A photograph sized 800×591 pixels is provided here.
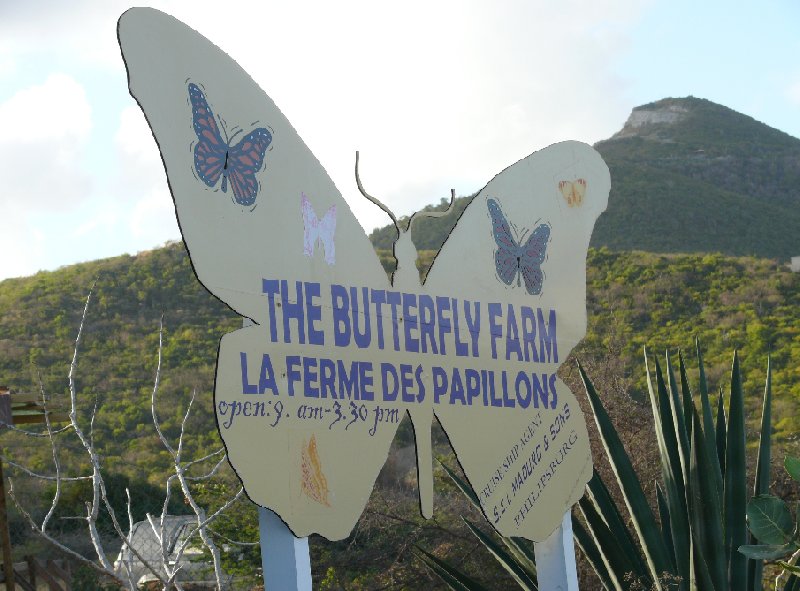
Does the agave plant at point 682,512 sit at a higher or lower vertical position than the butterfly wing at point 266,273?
lower

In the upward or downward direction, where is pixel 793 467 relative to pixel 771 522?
upward

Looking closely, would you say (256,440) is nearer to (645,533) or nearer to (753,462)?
(645,533)

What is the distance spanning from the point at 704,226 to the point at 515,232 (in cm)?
2674

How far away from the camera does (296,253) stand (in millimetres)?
3609

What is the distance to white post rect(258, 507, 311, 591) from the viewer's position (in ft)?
11.3

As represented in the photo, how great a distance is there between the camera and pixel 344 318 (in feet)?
12.3

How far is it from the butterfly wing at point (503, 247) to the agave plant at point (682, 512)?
0.74 metres

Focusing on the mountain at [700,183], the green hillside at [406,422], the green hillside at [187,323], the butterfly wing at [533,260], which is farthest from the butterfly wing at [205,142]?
the mountain at [700,183]

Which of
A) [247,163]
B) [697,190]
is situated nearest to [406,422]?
[247,163]

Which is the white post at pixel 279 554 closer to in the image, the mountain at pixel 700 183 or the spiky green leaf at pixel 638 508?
the spiky green leaf at pixel 638 508

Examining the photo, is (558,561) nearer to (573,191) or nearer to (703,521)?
(703,521)

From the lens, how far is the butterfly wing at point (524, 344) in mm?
4320

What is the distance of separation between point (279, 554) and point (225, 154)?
50.7 inches

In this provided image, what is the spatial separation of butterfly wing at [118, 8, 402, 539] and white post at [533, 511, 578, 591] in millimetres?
1274
